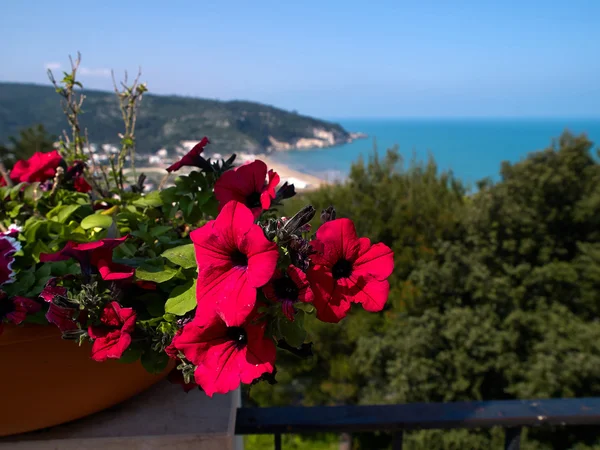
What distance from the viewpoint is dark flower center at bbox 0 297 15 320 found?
76 centimetres

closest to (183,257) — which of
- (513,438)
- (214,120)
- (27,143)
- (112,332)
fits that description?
(112,332)

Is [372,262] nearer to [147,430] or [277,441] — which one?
[147,430]

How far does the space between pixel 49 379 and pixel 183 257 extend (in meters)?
0.36

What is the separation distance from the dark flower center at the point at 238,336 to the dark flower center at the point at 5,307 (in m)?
0.38

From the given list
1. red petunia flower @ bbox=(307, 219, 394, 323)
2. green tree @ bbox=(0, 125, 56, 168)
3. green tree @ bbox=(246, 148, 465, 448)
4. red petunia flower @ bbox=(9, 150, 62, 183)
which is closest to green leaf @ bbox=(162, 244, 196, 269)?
red petunia flower @ bbox=(307, 219, 394, 323)

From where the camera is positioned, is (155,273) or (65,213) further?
(65,213)

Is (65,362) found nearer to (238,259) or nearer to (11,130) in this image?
(238,259)

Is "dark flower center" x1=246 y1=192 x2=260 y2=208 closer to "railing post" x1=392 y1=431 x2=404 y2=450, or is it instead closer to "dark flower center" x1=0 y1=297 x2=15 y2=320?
"dark flower center" x1=0 y1=297 x2=15 y2=320

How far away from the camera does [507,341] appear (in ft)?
27.5

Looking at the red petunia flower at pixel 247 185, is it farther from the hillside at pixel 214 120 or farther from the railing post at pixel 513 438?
the hillside at pixel 214 120

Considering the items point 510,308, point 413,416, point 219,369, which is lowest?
point 510,308

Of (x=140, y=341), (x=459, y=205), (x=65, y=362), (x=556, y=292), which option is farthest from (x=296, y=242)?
(x=459, y=205)

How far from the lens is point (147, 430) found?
0.93m

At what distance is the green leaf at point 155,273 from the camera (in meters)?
0.75
